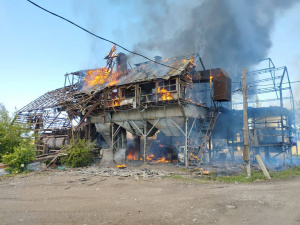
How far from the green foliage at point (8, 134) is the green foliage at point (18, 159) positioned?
1.51 metres

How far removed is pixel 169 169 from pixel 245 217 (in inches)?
388

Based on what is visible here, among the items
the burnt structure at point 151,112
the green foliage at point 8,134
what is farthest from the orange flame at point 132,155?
the green foliage at point 8,134

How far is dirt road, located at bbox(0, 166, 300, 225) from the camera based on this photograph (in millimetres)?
6059

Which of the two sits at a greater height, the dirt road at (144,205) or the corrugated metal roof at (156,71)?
the corrugated metal roof at (156,71)

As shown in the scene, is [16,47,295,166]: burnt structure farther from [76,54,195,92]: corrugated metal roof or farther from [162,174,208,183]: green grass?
[162,174,208,183]: green grass

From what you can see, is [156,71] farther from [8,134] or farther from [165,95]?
[8,134]

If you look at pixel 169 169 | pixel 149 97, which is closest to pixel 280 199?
pixel 169 169

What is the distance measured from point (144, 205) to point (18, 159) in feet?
42.1

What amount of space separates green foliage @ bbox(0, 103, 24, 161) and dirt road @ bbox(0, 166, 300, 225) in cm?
780

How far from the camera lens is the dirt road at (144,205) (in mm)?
6059

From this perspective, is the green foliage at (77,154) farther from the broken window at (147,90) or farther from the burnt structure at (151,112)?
the broken window at (147,90)

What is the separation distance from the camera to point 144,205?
7.46 m

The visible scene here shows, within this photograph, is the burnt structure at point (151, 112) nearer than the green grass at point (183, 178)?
No

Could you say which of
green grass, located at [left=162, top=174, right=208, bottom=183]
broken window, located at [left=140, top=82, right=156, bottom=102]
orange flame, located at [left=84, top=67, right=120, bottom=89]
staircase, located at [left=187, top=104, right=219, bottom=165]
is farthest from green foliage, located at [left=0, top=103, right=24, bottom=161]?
staircase, located at [left=187, top=104, right=219, bottom=165]
